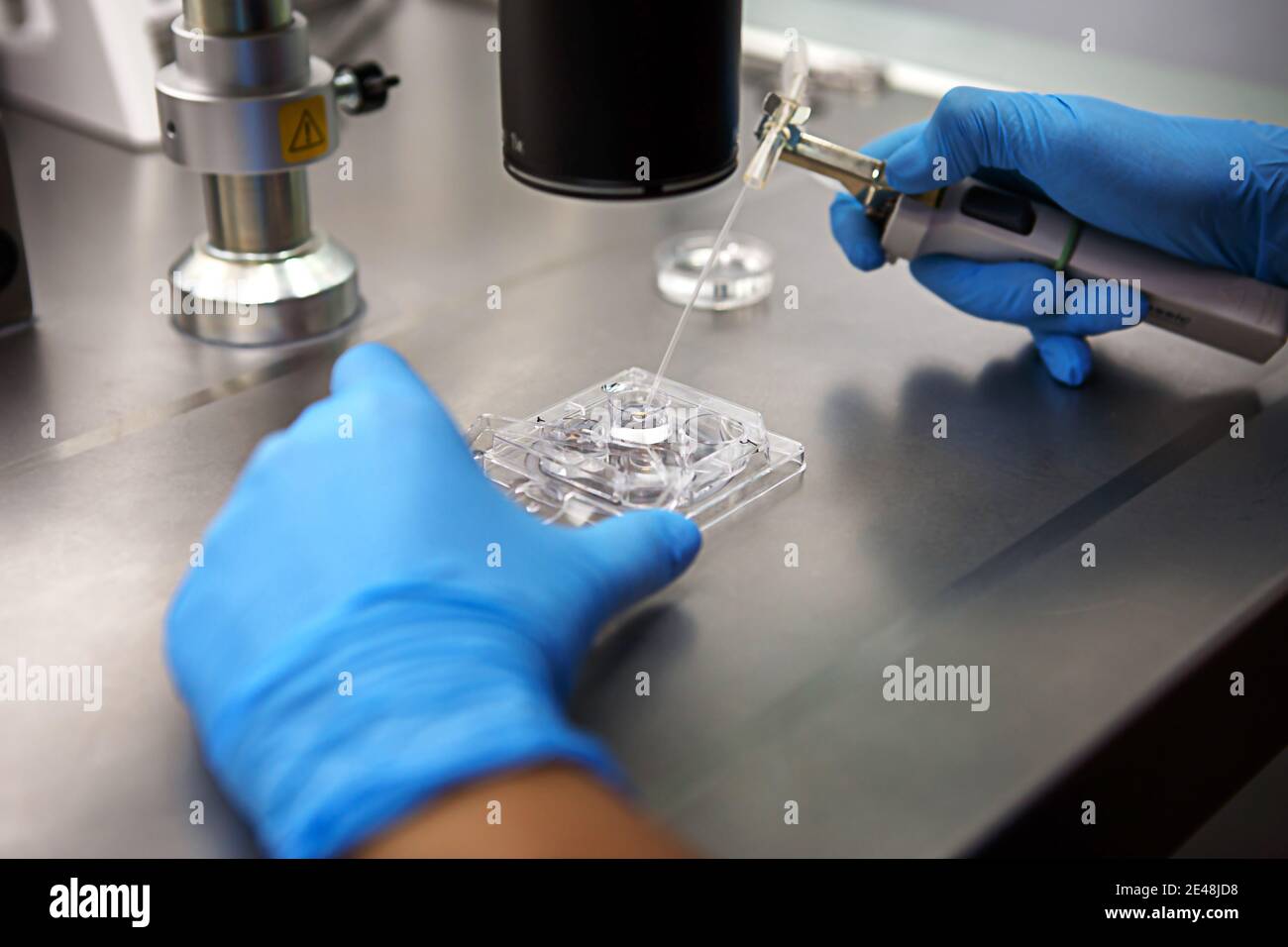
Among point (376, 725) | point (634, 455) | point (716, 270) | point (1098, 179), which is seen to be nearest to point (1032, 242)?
point (1098, 179)

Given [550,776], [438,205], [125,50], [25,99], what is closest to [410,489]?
[550,776]

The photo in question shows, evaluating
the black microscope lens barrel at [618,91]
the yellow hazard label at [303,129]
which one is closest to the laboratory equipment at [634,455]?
the black microscope lens barrel at [618,91]

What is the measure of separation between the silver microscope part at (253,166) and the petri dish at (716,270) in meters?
0.30

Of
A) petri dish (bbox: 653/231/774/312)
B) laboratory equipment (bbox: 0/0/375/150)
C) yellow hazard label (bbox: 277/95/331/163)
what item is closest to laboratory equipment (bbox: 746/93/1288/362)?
petri dish (bbox: 653/231/774/312)

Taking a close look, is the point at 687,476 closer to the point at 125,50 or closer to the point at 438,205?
the point at 438,205

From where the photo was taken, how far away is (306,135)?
45.2 inches

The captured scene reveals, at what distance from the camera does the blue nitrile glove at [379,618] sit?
25.6 inches

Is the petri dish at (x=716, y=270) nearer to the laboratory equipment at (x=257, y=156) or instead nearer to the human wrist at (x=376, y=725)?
the laboratory equipment at (x=257, y=156)

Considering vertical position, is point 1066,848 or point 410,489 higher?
point 410,489

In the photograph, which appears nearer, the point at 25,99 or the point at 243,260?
the point at 243,260

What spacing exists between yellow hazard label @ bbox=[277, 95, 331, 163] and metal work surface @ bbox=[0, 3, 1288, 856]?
171 mm

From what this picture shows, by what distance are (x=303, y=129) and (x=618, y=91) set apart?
0.38 meters

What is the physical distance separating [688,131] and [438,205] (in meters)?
0.65
